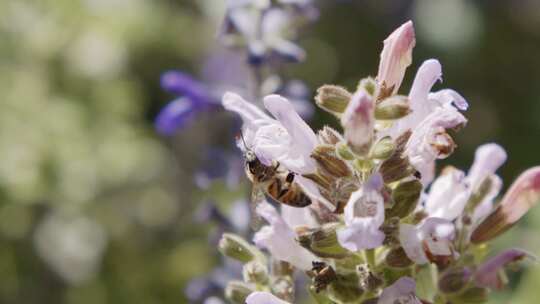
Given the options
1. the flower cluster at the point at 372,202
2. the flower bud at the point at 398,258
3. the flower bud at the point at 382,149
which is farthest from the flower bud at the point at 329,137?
the flower bud at the point at 398,258

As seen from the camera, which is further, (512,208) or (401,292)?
(512,208)

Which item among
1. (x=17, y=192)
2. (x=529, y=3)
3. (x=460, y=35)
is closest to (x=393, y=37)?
(x=17, y=192)

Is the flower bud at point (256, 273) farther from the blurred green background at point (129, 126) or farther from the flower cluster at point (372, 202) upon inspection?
the blurred green background at point (129, 126)

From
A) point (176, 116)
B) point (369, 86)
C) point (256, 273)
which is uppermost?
point (176, 116)

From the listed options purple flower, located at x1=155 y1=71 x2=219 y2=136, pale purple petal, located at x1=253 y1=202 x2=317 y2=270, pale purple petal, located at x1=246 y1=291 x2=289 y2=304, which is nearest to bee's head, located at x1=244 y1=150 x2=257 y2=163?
pale purple petal, located at x1=253 y1=202 x2=317 y2=270

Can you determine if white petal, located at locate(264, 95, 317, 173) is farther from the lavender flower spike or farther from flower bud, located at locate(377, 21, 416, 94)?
the lavender flower spike

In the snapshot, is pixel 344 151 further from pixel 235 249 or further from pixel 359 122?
pixel 235 249

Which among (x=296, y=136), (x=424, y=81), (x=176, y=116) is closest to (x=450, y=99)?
(x=424, y=81)
